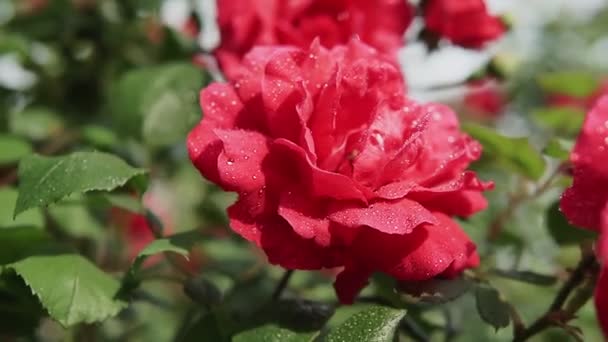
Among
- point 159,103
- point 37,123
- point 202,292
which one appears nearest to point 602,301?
point 202,292

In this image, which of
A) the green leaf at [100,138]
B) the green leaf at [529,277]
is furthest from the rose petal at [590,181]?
the green leaf at [100,138]

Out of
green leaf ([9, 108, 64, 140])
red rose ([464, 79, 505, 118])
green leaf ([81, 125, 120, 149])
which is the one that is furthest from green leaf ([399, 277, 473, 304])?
red rose ([464, 79, 505, 118])

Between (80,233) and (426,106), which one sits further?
(80,233)

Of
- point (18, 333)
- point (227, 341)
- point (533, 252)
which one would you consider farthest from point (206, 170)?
point (533, 252)

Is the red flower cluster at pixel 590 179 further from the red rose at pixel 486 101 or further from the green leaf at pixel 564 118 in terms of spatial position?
the red rose at pixel 486 101

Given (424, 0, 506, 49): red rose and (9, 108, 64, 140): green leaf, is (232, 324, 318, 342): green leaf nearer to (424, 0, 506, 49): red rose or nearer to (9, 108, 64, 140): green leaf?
(424, 0, 506, 49): red rose

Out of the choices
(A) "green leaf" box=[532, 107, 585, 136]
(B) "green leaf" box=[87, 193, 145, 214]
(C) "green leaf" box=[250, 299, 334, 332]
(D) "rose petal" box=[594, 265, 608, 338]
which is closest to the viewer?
(D) "rose petal" box=[594, 265, 608, 338]

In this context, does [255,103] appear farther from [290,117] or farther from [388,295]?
[388,295]
